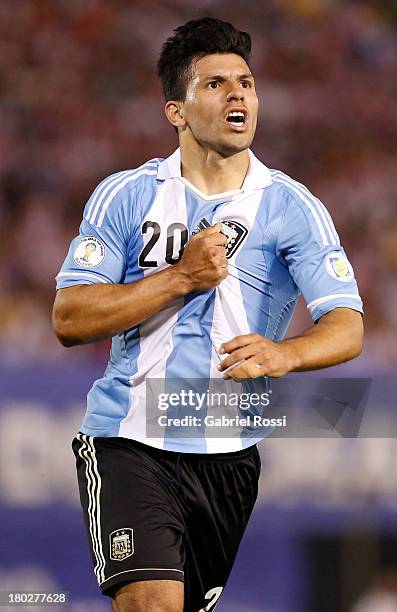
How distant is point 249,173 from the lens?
355 centimetres

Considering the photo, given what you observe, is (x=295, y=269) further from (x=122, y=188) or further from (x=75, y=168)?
(x=75, y=168)

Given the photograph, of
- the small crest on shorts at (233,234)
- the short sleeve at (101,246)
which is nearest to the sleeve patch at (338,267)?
the small crest on shorts at (233,234)

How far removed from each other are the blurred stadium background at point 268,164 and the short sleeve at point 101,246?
1989mm

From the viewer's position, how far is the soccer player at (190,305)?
3.17 meters

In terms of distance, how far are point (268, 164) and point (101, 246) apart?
15.7 ft

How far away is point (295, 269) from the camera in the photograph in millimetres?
3379

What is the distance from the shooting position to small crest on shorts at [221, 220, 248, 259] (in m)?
3.39

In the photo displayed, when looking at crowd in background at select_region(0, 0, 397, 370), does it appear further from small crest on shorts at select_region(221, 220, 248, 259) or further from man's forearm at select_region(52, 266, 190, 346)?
man's forearm at select_region(52, 266, 190, 346)

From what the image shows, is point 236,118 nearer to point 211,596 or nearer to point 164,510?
point 164,510

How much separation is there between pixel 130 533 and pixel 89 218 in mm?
994

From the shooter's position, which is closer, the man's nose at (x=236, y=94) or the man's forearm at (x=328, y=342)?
the man's forearm at (x=328, y=342)

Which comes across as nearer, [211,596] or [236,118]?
[236,118]
